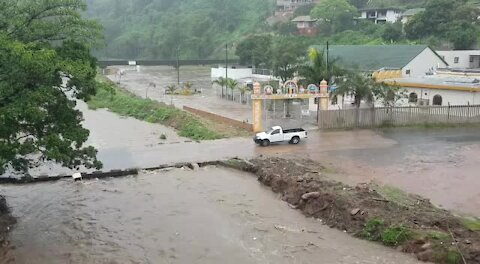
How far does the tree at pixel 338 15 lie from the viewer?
9903 centimetres

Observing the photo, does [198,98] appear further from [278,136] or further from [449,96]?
[278,136]

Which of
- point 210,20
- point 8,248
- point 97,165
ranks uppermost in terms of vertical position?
point 210,20

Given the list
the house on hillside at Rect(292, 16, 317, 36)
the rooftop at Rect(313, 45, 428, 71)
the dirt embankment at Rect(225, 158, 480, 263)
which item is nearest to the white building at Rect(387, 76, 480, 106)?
the rooftop at Rect(313, 45, 428, 71)

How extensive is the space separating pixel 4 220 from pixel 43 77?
5873 mm

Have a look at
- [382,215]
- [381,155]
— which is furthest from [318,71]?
[382,215]

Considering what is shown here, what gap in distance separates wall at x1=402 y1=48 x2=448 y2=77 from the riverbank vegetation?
2172 centimetres

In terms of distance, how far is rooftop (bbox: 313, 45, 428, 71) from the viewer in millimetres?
49156

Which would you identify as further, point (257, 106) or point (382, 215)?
point (257, 106)

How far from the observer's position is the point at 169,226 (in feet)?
57.8

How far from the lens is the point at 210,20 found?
134 metres

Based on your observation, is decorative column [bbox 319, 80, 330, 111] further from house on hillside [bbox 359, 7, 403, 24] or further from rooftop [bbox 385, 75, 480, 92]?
house on hillside [bbox 359, 7, 403, 24]

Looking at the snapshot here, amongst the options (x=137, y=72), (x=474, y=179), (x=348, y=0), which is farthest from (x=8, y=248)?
(x=348, y=0)

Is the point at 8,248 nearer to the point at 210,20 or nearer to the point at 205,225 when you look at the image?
the point at 205,225

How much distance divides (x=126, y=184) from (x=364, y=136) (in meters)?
14.9
